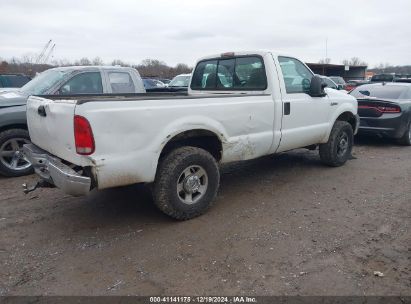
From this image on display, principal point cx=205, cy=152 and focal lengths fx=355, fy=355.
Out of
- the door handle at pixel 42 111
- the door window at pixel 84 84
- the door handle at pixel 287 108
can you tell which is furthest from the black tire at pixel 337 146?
the door handle at pixel 42 111

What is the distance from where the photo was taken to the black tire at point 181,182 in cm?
376

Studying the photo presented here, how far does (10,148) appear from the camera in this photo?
579cm

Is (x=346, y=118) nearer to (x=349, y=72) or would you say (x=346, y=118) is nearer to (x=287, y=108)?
(x=287, y=108)

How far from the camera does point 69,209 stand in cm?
446

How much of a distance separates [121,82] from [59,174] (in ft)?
12.4

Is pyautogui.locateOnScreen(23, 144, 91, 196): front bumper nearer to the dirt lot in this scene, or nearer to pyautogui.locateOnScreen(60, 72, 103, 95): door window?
the dirt lot

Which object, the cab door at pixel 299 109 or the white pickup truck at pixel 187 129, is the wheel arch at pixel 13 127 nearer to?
the white pickup truck at pixel 187 129

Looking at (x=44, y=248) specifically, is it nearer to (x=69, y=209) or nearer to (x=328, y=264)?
(x=69, y=209)

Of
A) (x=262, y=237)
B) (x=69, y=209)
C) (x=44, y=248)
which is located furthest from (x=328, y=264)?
(x=69, y=209)

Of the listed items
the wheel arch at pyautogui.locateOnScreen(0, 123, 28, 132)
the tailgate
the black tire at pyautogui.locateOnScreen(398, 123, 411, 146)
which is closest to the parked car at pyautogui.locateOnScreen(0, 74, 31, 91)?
the wheel arch at pyautogui.locateOnScreen(0, 123, 28, 132)

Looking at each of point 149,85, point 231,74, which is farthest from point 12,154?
point 149,85

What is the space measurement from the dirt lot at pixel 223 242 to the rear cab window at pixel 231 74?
1484 mm

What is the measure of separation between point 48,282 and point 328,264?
94.2 inches

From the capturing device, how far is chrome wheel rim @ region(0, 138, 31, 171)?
570 centimetres
